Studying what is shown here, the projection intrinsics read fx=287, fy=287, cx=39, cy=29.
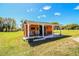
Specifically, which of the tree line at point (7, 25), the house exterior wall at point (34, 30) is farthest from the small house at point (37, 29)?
the tree line at point (7, 25)

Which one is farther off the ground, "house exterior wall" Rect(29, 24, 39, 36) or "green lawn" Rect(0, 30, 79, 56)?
"house exterior wall" Rect(29, 24, 39, 36)

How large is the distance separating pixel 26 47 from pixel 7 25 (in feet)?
2.01

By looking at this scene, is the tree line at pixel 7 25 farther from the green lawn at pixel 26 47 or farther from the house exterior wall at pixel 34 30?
the house exterior wall at pixel 34 30

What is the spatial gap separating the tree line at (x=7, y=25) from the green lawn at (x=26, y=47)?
8 centimetres

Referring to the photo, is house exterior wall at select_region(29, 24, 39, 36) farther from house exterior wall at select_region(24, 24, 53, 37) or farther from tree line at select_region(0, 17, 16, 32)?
tree line at select_region(0, 17, 16, 32)

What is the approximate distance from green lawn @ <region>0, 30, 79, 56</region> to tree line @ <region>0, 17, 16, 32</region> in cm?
8

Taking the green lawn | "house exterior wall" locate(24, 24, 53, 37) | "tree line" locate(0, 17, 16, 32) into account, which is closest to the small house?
"house exterior wall" locate(24, 24, 53, 37)

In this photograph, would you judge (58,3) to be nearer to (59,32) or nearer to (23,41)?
(59,32)

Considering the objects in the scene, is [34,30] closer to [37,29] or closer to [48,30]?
[37,29]

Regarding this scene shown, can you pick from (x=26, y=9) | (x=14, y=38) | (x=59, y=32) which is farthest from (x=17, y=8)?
(x=59, y=32)

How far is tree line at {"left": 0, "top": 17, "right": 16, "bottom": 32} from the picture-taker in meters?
5.95

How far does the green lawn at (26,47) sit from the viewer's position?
232 inches

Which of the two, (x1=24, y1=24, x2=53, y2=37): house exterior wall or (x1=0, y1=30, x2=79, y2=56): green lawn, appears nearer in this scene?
(x1=0, y1=30, x2=79, y2=56): green lawn

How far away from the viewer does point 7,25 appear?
6035 mm
